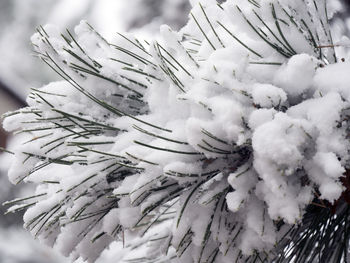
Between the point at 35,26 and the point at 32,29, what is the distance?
1237 millimetres

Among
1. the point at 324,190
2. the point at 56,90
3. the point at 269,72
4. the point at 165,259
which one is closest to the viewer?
the point at 324,190

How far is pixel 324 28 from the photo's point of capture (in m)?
0.69

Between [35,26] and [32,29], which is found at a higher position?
[32,29]

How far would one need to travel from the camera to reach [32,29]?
14.6 feet

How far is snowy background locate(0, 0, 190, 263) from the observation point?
2.60 m

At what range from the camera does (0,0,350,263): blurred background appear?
260 centimetres

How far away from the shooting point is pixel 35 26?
331cm

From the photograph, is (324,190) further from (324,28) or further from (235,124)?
(324,28)

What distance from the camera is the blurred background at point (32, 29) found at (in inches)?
103

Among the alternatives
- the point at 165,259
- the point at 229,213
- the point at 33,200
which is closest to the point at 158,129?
the point at 229,213

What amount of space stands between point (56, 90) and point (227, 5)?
13.2 inches

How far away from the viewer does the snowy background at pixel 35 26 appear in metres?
2.60

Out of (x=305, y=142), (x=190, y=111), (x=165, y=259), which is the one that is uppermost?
(x=190, y=111)

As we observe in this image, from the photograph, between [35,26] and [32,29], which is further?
[32,29]
